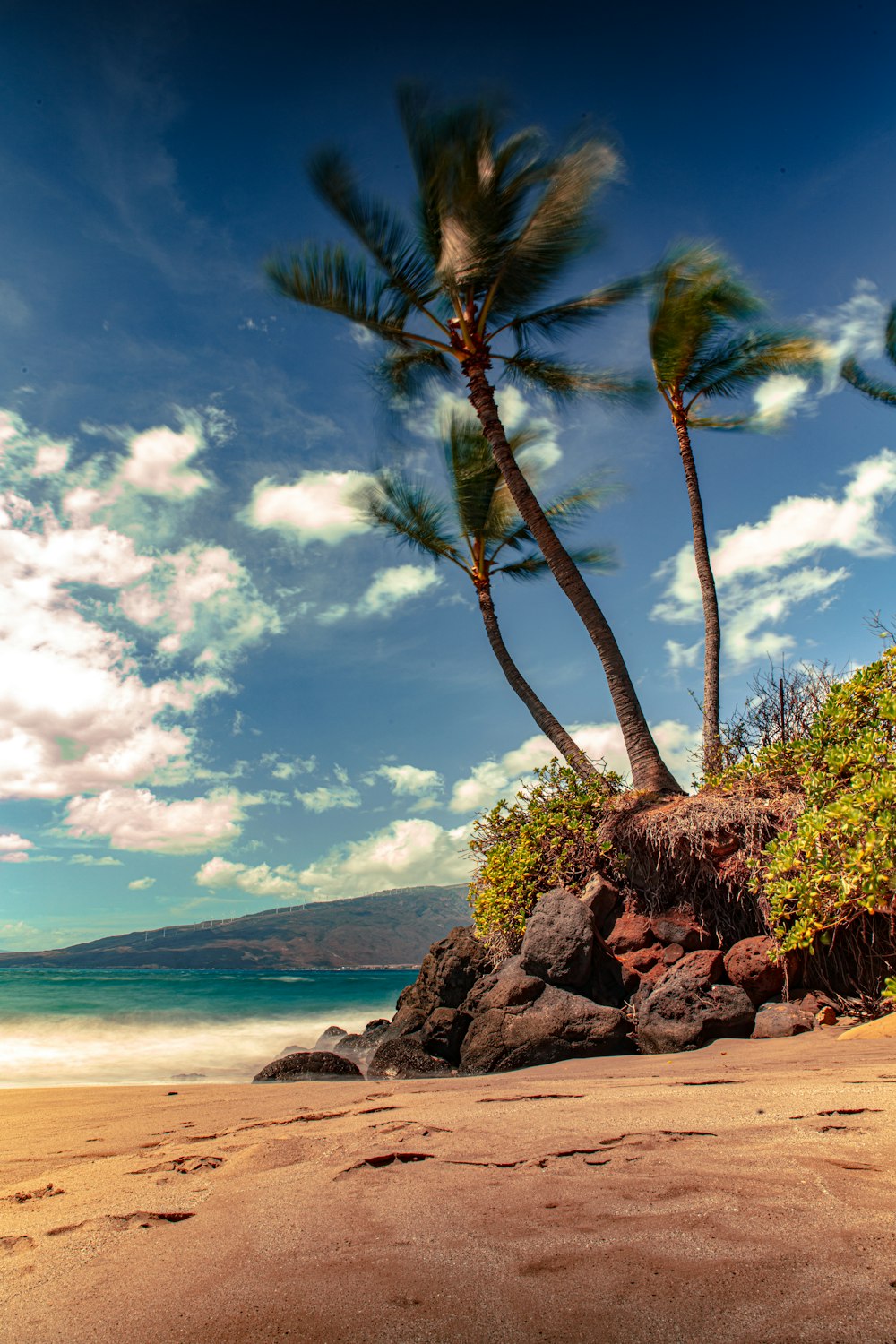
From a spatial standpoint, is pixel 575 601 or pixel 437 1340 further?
pixel 575 601

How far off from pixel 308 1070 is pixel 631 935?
4.04m

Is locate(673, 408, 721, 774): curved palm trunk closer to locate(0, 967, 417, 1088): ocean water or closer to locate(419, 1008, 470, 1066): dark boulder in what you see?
locate(419, 1008, 470, 1066): dark boulder

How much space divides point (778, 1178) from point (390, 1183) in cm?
124

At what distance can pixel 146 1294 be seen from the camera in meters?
1.73

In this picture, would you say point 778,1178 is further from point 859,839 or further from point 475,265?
point 475,265

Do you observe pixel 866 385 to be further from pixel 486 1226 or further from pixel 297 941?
pixel 297 941

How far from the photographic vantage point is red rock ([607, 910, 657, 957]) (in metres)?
8.35

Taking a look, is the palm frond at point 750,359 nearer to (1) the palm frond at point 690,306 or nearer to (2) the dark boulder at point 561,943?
(1) the palm frond at point 690,306

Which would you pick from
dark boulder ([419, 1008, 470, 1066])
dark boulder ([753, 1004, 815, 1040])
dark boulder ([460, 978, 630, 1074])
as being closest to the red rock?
dark boulder ([460, 978, 630, 1074])

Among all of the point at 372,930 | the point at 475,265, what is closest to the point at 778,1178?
the point at 475,265

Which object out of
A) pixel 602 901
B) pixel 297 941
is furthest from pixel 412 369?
pixel 297 941

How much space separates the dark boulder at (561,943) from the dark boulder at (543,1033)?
1.02 feet

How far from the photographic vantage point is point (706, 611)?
12.5m

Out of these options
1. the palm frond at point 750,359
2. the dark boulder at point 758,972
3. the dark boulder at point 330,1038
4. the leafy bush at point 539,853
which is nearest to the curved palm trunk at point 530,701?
the leafy bush at point 539,853
